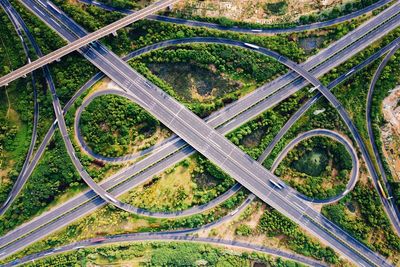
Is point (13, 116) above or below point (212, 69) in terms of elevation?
below

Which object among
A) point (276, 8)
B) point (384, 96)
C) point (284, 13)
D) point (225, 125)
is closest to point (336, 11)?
point (284, 13)

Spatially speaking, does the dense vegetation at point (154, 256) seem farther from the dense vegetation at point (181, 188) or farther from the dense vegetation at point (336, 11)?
the dense vegetation at point (336, 11)

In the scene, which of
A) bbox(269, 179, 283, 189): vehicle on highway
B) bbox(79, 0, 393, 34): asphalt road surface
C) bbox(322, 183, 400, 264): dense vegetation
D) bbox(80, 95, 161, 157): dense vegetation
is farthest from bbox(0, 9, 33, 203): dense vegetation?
bbox(322, 183, 400, 264): dense vegetation

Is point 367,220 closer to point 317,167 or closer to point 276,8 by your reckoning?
point 317,167

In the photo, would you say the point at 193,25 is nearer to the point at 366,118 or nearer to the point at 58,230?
the point at 366,118

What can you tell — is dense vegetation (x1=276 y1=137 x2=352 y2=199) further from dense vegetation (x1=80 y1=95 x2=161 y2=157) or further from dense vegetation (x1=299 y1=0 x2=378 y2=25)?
dense vegetation (x1=80 y1=95 x2=161 y2=157)

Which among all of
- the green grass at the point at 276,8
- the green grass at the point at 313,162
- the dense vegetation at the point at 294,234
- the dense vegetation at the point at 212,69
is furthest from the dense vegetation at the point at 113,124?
the green grass at the point at 276,8
